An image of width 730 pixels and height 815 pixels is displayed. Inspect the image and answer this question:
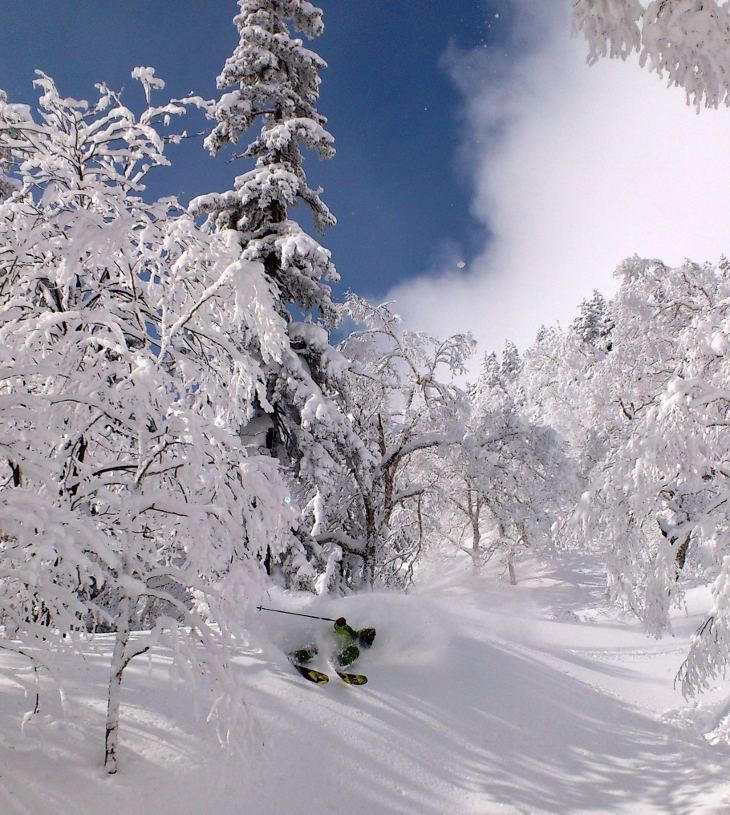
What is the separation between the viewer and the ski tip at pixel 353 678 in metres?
6.63

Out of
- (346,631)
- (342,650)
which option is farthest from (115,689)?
(346,631)

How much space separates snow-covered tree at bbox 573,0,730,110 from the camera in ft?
10.1

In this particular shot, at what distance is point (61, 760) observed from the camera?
4066 millimetres

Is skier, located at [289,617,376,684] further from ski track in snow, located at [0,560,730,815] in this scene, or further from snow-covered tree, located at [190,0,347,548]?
snow-covered tree, located at [190,0,347,548]

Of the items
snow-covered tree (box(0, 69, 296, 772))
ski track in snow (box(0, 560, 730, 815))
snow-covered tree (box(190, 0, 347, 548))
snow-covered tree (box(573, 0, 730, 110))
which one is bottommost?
ski track in snow (box(0, 560, 730, 815))

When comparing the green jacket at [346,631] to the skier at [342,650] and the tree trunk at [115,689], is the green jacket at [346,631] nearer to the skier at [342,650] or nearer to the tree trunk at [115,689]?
the skier at [342,650]

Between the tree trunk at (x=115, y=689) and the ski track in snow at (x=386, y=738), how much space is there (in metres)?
0.14

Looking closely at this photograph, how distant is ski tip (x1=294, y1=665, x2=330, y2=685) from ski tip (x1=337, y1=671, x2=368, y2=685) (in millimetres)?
247

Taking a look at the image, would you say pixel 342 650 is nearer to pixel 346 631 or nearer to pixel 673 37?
pixel 346 631

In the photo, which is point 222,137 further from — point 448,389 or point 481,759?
point 481,759

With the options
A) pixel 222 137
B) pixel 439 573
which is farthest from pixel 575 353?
pixel 222 137

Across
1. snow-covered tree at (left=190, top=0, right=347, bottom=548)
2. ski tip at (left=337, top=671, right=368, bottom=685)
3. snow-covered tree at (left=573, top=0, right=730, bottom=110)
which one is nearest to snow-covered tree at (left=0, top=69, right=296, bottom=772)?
ski tip at (left=337, top=671, right=368, bottom=685)

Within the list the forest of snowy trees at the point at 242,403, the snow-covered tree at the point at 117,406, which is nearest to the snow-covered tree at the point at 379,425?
the forest of snowy trees at the point at 242,403

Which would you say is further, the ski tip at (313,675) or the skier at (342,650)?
the skier at (342,650)
